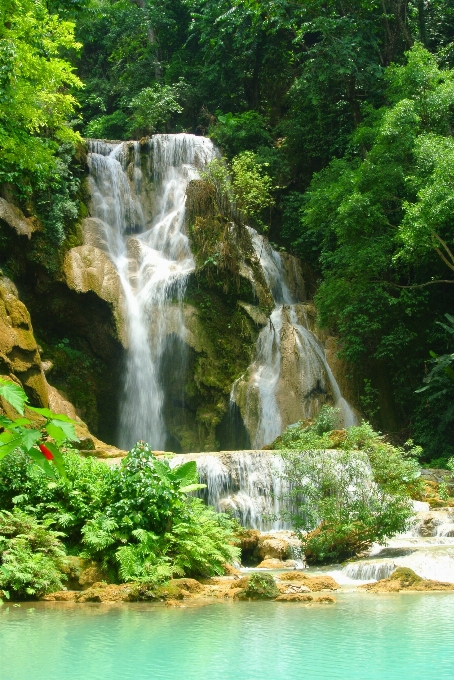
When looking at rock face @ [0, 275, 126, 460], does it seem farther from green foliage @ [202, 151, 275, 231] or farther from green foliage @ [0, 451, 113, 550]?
green foliage @ [202, 151, 275, 231]

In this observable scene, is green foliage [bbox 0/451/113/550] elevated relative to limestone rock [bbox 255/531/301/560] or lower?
elevated

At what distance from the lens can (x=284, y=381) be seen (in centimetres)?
1933

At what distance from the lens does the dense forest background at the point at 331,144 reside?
17.4 m

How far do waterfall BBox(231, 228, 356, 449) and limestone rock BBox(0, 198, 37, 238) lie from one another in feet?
22.4

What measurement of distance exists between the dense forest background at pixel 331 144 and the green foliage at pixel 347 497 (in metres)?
7.78

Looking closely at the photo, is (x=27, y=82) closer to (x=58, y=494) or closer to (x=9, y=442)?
(x=58, y=494)

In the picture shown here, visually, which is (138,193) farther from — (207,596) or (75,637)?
(75,637)

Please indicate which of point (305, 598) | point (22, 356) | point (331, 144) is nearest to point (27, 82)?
point (22, 356)

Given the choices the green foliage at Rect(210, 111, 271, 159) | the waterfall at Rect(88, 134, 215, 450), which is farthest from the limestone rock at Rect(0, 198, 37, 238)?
the green foliage at Rect(210, 111, 271, 159)

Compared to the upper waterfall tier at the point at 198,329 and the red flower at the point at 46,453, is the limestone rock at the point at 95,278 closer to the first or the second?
the upper waterfall tier at the point at 198,329

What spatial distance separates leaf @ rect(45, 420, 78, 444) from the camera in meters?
2.02

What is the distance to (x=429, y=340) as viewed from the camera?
2017 cm

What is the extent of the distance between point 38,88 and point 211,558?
1265 centimetres

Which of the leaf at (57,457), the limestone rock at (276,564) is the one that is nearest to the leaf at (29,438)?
the leaf at (57,457)
